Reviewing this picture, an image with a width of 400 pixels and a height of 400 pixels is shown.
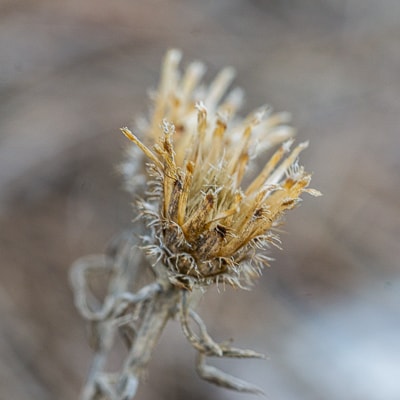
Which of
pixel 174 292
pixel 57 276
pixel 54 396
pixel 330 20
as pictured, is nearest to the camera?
pixel 174 292

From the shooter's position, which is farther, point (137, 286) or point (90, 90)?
point (90, 90)

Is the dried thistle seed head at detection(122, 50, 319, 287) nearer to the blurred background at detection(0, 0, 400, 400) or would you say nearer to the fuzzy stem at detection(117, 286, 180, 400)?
the fuzzy stem at detection(117, 286, 180, 400)

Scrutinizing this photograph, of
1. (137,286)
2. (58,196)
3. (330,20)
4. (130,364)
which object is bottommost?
(130,364)

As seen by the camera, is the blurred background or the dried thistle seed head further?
the blurred background

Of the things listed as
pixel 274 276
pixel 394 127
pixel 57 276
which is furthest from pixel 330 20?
pixel 57 276

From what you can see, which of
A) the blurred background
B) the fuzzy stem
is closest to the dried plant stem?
the fuzzy stem

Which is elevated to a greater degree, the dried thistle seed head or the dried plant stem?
the dried thistle seed head

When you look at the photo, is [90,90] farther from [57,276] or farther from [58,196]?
[57,276]

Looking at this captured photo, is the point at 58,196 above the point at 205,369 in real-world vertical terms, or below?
above

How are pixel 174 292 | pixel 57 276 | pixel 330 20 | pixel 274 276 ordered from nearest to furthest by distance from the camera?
1. pixel 174 292
2. pixel 57 276
3. pixel 274 276
4. pixel 330 20
